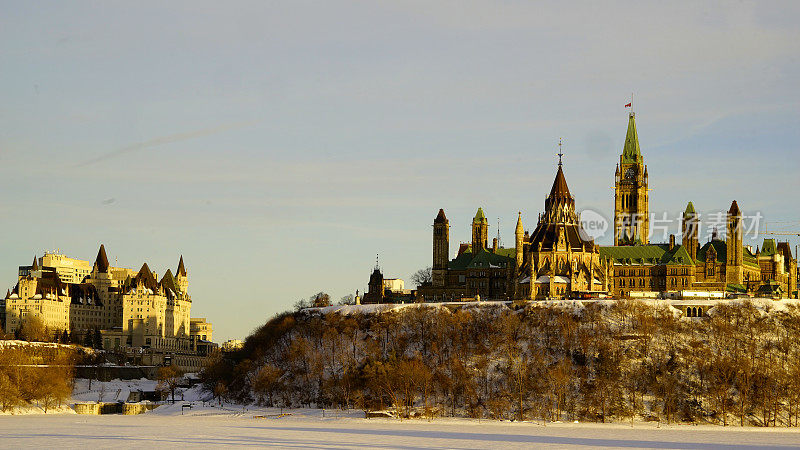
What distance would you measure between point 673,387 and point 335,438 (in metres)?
57.0

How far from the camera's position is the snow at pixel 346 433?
390ft

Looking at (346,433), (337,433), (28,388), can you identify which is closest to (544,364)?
(346,433)

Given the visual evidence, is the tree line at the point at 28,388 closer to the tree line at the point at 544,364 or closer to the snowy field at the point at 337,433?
the snowy field at the point at 337,433

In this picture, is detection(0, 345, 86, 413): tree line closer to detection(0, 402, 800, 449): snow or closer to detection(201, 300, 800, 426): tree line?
detection(0, 402, 800, 449): snow

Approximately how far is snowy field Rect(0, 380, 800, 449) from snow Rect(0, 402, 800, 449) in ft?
0.32

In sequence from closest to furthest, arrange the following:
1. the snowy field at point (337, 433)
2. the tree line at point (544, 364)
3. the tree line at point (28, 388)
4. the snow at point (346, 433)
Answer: the snowy field at point (337, 433), the snow at point (346, 433), the tree line at point (544, 364), the tree line at point (28, 388)

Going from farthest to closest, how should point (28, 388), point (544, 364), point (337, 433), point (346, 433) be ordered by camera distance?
point (28, 388), point (544, 364), point (346, 433), point (337, 433)

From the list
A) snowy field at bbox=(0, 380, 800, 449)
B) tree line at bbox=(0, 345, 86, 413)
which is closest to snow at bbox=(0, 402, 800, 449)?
snowy field at bbox=(0, 380, 800, 449)

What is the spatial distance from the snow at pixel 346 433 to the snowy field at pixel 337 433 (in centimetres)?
10

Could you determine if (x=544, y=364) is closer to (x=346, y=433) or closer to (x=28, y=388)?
(x=346, y=433)

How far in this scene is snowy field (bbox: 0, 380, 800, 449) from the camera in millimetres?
118562

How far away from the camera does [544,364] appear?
558 ft

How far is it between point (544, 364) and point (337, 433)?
47.4m

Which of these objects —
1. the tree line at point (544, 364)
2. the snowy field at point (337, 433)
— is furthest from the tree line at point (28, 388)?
the tree line at point (544, 364)
